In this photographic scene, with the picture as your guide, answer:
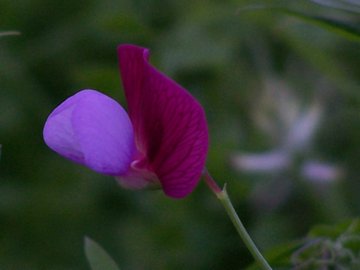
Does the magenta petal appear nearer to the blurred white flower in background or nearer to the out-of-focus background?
the out-of-focus background

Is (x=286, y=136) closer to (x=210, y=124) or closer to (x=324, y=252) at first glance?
(x=210, y=124)

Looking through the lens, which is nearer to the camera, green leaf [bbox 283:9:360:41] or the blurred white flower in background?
green leaf [bbox 283:9:360:41]

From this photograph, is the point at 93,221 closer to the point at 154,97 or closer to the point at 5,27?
the point at 5,27

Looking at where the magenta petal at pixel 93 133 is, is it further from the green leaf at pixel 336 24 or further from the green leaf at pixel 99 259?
the green leaf at pixel 336 24

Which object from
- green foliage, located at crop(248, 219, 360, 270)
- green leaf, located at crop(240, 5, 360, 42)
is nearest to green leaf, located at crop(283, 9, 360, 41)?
green leaf, located at crop(240, 5, 360, 42)

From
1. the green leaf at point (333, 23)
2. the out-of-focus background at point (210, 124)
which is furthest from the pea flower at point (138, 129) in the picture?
the out-of-focus background at point (210, 124)

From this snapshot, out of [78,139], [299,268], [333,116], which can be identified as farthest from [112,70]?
[78,139]

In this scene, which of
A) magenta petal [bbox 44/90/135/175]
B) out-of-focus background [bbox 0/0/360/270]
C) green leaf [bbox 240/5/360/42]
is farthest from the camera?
out-of-focus background [bbox 0/0/360/270]

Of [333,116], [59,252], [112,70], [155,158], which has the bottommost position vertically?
[59,252]
